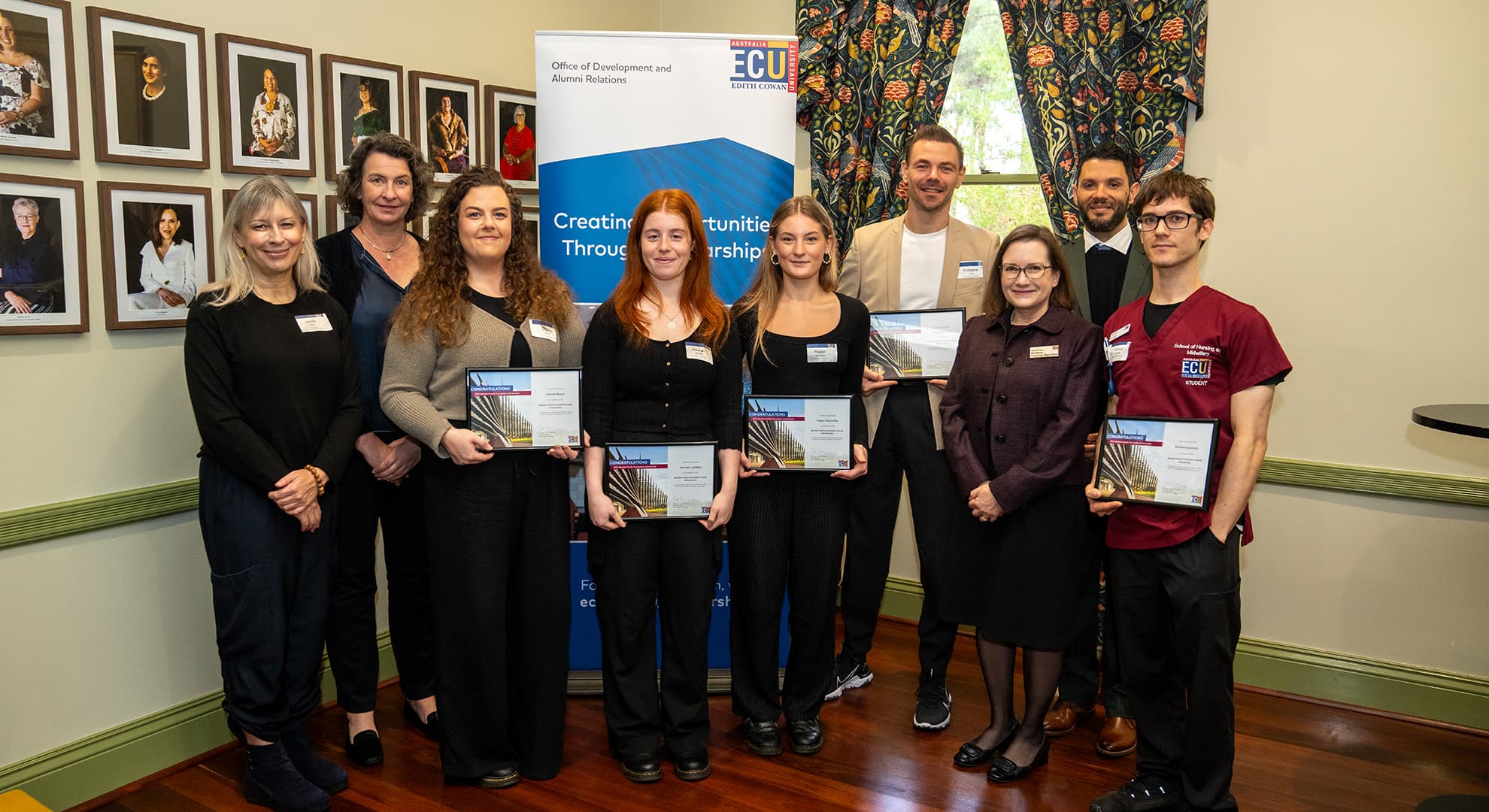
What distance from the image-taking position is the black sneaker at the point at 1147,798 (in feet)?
9.16

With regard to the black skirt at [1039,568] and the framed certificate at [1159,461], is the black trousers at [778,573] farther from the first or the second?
the framed certificate at [1159,461]

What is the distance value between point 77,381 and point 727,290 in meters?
2.02

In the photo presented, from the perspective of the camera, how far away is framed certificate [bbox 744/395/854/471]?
2.96 meters

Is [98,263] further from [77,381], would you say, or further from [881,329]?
[881,329]

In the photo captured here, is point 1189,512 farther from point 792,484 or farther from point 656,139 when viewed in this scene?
point 656,139

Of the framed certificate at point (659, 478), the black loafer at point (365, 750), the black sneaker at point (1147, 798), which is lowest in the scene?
the black loafer at point (365, 750)

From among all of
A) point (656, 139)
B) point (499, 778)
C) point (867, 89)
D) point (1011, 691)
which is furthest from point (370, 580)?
point (867, 89)

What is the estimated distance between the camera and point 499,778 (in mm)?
2977

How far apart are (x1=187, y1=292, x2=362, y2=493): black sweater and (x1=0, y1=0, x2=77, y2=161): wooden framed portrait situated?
2.05ft

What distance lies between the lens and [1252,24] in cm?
371

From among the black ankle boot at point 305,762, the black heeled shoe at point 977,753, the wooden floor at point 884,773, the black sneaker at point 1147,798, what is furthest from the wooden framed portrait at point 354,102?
the black sneaker at point 1147,798

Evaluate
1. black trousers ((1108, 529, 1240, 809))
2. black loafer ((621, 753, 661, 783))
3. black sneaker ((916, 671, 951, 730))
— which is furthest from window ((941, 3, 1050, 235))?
black loafer ((621, 753, 661, 783))

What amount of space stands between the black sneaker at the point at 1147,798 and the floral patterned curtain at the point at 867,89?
2.47m

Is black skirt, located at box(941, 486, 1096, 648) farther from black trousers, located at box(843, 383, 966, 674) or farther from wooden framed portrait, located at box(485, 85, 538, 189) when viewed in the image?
wooden framed portrait, located at box(485, 85, 538, 189)
